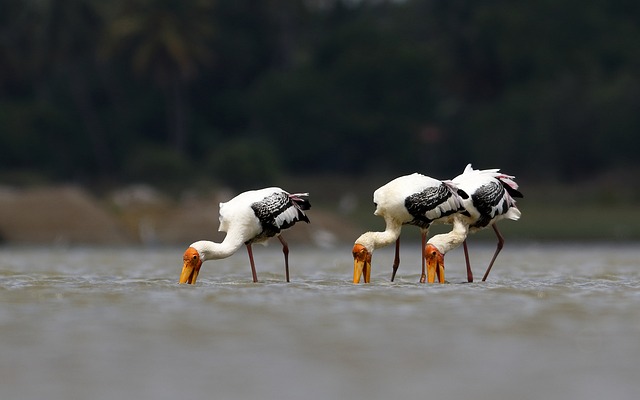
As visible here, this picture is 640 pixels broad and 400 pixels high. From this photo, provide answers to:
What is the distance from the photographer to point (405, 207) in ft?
60.4

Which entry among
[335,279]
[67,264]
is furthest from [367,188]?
[335,279]

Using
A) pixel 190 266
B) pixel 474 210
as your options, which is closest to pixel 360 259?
pixel 474 210

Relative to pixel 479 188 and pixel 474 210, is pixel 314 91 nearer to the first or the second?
pixel 479 188

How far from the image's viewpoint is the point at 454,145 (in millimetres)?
72438

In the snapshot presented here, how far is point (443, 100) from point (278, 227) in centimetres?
6098

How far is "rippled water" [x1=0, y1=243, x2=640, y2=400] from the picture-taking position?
9820mm

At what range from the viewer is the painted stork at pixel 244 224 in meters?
18.2

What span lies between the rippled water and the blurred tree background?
47.5 meters

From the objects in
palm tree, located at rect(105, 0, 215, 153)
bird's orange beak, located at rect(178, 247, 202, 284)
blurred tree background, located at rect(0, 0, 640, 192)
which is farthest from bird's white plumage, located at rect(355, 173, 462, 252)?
palm tree, located at rect(105, 0, 215, 153)

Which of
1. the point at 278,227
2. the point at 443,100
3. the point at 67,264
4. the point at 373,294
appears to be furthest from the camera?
the point at 443,100

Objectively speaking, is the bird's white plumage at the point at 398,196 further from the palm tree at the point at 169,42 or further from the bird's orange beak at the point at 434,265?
the palm tree at the point at 169,42

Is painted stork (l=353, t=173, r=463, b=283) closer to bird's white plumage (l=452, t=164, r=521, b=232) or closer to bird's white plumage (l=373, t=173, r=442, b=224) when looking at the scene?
bird's white plumage (l=373, t=173, r=442, b=224)

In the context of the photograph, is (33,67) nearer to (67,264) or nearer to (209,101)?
(209,101)

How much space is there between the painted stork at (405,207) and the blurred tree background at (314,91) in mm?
45924
